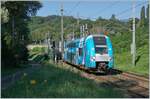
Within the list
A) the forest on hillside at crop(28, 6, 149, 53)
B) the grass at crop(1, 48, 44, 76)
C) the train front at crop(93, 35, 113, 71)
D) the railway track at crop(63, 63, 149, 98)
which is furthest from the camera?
the forest on hillside at crop(28, 6, 149, 53)

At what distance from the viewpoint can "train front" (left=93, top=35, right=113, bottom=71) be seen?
37188 mm

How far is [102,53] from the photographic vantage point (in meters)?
37.2

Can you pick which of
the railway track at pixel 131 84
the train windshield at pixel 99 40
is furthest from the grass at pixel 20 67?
the train windshield at pixel 99 40

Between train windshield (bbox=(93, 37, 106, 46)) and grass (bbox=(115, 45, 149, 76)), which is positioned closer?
train windshield (bbox=(93, 37, 106, 46))

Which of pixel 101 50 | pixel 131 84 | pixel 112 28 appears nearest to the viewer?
pixel 131 84

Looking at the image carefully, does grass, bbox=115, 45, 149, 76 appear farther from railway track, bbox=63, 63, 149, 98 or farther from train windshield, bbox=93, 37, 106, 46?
train windshield, bbox=93, 37, 106, 46

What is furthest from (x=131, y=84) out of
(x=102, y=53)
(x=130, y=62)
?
(x=130, y=62)

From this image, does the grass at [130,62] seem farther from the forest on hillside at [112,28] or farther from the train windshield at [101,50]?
the train windshield at [101,50]

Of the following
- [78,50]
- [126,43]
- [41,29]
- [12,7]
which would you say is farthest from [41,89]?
[41,29]

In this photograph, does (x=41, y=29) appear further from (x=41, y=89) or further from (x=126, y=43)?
(x=41, y=89)

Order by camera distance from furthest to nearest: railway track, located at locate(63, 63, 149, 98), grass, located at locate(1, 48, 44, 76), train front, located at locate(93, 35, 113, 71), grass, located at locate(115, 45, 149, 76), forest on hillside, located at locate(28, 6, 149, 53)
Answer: forest on hillside, located at locate(28, 6, 149, 53)
grass, located at locate(115, 45, 149, 76)
grass, located at locate(1, 48, 44, 76)
train front, located at locate(93, 35, 113, 71)
railway track, located at locate(63, 63, 149, 98)

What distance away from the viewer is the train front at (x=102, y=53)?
37188 mm

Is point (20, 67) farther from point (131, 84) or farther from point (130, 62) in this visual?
point (131, 84)

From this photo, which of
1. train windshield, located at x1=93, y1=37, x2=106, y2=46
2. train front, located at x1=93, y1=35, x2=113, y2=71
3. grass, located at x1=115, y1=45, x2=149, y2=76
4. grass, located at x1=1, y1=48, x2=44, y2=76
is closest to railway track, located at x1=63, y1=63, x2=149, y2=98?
train front, located at x1=93, y1=35, x2=113, y2=71
